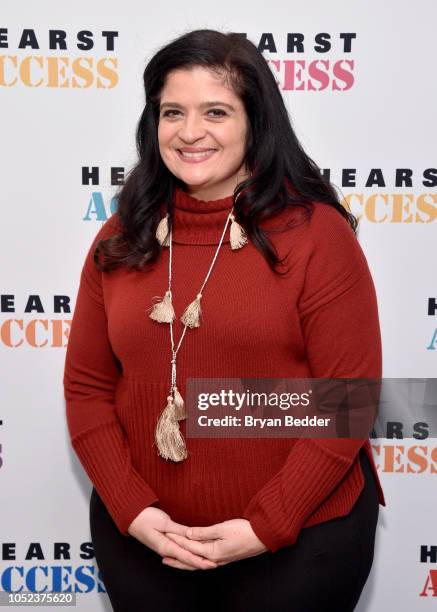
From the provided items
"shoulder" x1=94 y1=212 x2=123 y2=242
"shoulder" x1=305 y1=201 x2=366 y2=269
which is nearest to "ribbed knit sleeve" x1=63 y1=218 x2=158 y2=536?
"shoulder" x1=94 y1=212 x2=123 y2=242

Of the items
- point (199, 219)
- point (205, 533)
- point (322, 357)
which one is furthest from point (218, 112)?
point (205, 533)

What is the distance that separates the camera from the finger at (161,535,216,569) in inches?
44.0

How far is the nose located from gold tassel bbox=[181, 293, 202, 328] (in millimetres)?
253

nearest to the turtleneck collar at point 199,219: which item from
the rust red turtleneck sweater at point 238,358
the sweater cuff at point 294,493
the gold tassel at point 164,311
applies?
the rust red turtleneck sweater at point 238,358

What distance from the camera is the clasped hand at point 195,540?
1.10 m

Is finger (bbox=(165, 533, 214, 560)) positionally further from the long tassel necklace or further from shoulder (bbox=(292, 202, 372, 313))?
shoulder (bbox=(292, 202, 372, 313))

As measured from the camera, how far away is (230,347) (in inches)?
44.4

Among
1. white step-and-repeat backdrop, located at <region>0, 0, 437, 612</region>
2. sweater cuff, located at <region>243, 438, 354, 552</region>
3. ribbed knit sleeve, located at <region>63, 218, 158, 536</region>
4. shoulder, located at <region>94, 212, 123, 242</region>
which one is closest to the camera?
sweater cuff, located at <region>243, 438, 354, 552</region>

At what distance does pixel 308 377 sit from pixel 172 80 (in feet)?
1.70

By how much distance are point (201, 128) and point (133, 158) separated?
0.45m

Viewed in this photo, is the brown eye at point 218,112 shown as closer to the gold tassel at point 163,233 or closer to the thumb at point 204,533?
the gold tassel at point 163,233

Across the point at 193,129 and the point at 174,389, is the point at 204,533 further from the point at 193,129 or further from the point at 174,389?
the point at 193,129

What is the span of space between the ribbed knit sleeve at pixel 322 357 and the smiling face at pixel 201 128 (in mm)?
181

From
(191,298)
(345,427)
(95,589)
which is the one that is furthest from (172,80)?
(95,589)
